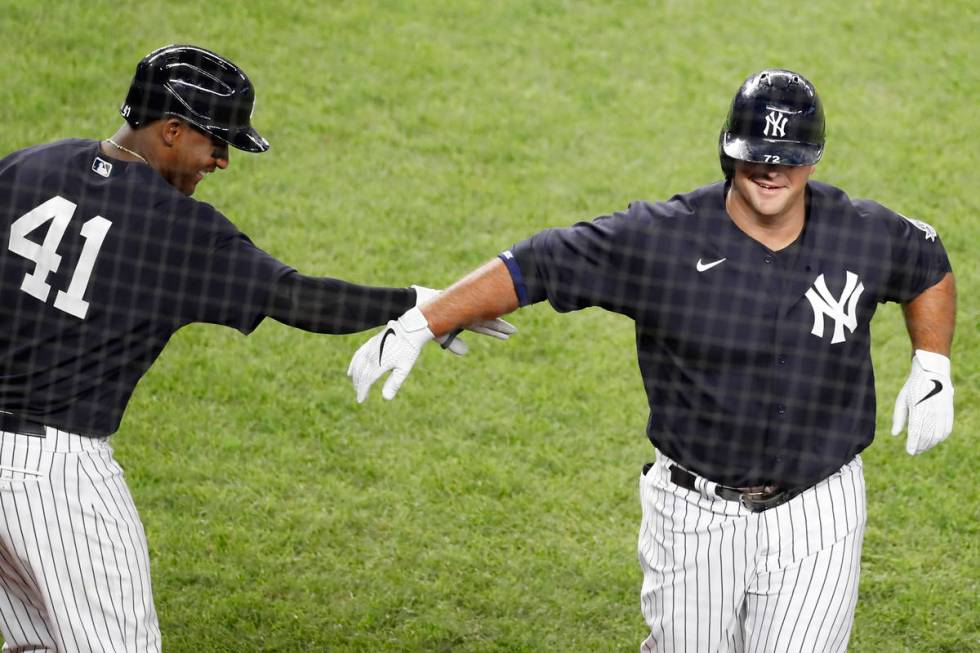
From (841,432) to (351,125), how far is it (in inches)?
236

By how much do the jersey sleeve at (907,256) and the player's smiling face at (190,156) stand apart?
192 centimetres

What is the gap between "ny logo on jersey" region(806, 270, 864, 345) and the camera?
4.30 metres

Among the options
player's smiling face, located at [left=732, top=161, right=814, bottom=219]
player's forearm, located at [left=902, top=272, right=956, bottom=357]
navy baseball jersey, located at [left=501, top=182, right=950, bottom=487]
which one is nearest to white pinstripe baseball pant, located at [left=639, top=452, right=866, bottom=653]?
navy baseball jersey, located at [left=501, top=182, right=950, bottom=487]

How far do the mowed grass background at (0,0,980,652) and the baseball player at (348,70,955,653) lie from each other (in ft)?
4.65

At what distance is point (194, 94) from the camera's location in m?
4.43

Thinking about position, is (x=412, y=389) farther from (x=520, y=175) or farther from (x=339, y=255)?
(x=520, y=175)

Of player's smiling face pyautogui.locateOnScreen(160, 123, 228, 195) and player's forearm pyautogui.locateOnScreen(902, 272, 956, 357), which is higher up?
player's smiling face pyautogui.locateOnScreen(160, 123, 228, 195)

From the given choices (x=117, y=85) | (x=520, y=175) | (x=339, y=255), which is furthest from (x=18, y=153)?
(x=117, y=85)

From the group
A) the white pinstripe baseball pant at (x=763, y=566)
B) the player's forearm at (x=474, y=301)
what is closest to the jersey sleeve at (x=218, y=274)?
the player's forearm at (x=474, y=301)

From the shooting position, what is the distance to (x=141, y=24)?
10.7m

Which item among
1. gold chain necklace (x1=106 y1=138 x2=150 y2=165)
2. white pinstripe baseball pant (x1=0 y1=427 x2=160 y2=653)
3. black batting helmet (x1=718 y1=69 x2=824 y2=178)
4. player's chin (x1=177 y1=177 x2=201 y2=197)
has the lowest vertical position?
white pinstripe baseball pant (x1=0 y1=427 x2=160 y2=653)

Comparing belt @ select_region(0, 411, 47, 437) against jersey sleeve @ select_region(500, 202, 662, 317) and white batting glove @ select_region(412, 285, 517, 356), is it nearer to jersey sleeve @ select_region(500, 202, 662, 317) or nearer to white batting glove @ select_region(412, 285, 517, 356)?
white batting glove @ select_region(412, 285, 517, 356)

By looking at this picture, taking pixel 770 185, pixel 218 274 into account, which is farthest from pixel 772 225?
pixel 218 274

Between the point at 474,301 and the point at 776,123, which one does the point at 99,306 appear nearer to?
the point at 474,301
